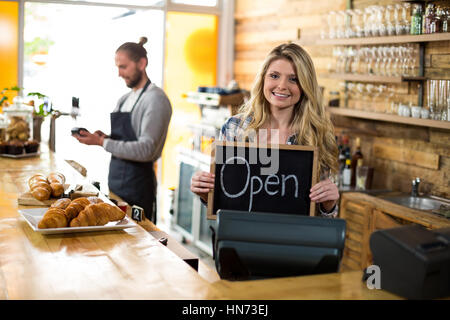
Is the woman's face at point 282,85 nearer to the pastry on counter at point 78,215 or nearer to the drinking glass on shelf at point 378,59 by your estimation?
the pastry on counter at point 78,215

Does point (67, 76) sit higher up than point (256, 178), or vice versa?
point (67, 76)

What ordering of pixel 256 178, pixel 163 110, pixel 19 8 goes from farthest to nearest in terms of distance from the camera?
1. pixel 19 8
2. pixel 163 110
3. pixel 256 178

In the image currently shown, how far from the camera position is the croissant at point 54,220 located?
6.92 ft

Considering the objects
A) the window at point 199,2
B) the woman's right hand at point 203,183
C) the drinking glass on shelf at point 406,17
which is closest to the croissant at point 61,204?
the woman's right hand at point 203,183

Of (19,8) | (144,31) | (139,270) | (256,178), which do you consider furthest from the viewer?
(144,31)

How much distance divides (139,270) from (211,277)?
6.66ft

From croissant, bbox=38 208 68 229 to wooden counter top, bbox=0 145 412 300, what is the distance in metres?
0.04

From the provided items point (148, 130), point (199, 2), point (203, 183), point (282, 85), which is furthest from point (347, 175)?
point (199, 2)

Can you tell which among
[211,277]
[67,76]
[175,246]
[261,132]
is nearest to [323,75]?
[211,277]

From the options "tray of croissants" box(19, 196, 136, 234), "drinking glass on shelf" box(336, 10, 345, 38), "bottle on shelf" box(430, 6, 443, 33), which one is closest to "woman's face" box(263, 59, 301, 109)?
"tray of croissants" box(19, 196, 136, 234)

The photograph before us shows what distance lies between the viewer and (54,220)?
2115 mm

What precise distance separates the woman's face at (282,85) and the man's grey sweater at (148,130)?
1.28m

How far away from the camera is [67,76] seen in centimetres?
623

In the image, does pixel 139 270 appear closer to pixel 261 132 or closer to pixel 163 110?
pixel 261 132
